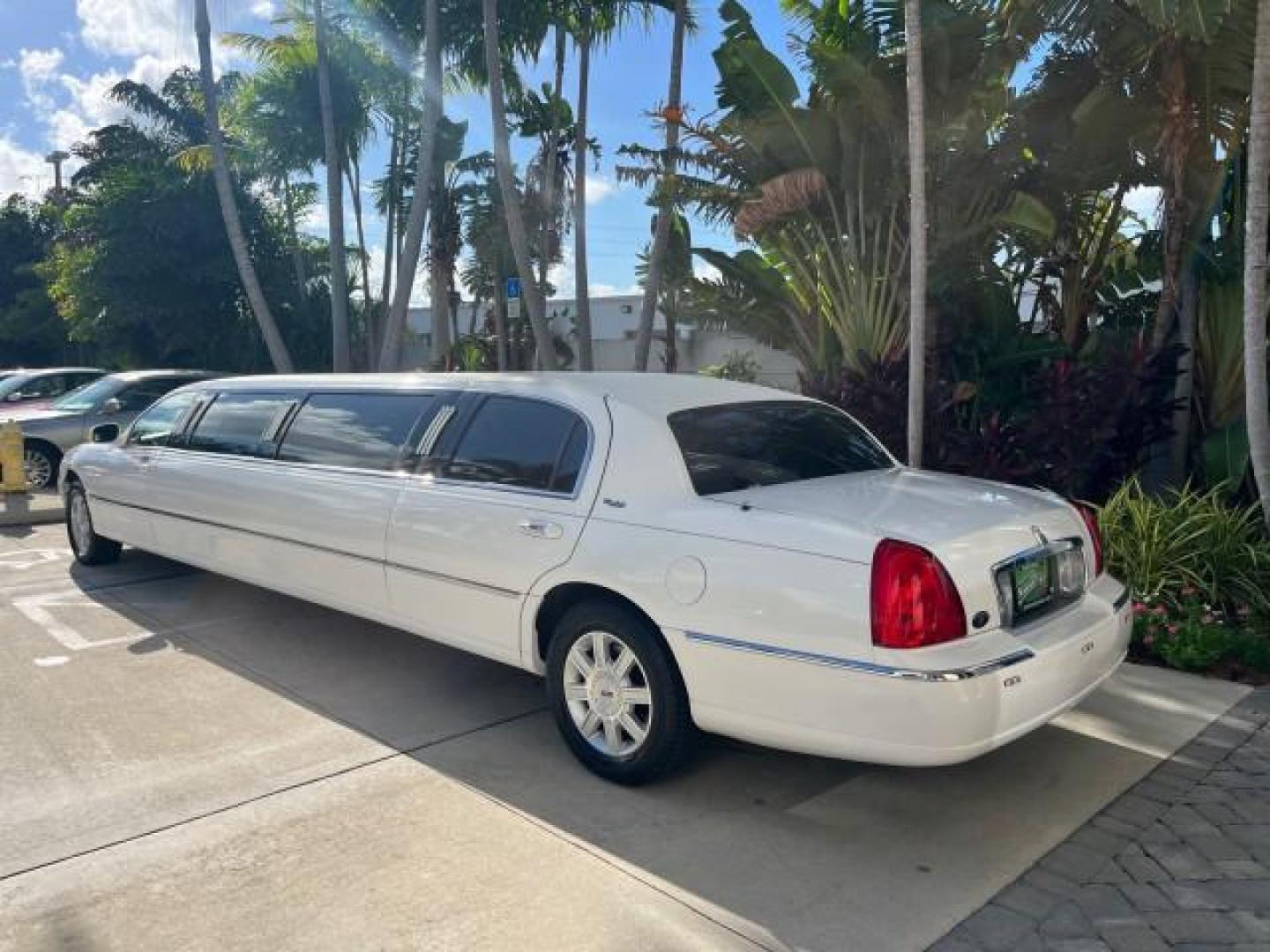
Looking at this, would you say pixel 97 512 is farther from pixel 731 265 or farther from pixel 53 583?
pixel 731 265

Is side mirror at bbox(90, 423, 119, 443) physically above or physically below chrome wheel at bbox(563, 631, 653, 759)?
above

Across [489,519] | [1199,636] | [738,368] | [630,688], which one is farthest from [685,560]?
[738,368]

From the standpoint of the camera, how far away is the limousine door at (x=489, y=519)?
4.11 meters

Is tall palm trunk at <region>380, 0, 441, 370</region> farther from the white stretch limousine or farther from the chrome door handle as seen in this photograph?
the chrome door handle

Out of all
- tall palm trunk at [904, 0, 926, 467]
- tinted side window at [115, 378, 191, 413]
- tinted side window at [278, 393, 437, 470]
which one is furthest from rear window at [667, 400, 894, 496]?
tinted side window at [115, 378, 191, 413]

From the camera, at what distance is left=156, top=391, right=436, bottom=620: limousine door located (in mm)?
4906

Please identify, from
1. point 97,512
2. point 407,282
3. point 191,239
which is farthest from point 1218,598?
point 191,239

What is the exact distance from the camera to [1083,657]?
359cm

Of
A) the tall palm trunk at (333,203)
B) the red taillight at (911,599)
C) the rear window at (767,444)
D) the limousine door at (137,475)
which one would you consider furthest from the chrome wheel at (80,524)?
the tall palm trunk at (333,203)

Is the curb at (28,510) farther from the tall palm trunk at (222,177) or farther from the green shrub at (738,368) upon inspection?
the green shrub at (738,368)

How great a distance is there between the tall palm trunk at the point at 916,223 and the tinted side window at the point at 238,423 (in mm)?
4265

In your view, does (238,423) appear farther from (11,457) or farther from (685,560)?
(11,457)

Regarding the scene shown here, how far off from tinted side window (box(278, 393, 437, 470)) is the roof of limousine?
0.11 m

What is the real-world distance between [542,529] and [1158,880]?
244cm
